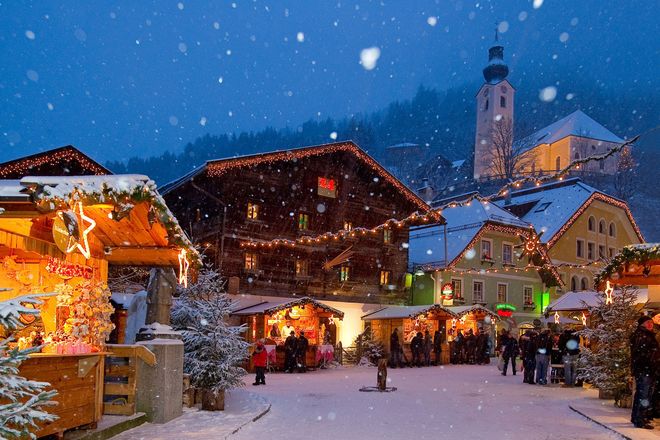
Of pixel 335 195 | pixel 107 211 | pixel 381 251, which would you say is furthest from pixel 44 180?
pixel 381 251

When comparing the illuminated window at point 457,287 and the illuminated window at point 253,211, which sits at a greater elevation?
the illuminated window at point 253,211

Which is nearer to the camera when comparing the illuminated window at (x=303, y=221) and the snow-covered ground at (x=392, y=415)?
the snow-covered ground at (x=392, y=415)

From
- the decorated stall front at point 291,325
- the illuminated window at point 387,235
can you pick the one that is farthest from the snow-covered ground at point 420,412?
the illuminated window at point 387,235

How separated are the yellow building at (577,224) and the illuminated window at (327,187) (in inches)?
578

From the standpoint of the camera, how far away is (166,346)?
10242mm

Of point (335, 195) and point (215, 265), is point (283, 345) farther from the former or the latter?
point (335, 195)

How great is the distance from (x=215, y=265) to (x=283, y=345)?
5.20 meters

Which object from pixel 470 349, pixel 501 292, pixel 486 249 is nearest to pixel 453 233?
pixel 486 249

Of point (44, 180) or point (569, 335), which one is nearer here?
point (44, 180)

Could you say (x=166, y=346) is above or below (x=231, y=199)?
below

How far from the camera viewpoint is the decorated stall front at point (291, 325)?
2470 cm

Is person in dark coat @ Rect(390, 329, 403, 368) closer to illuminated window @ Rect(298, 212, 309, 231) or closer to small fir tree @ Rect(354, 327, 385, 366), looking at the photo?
small fir tree @ Rect(354, 327, 385, 366)

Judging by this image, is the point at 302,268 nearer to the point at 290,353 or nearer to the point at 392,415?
the point at 290,353

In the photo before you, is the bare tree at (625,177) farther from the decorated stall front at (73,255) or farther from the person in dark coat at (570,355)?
the decorated stall front at (73,255)
